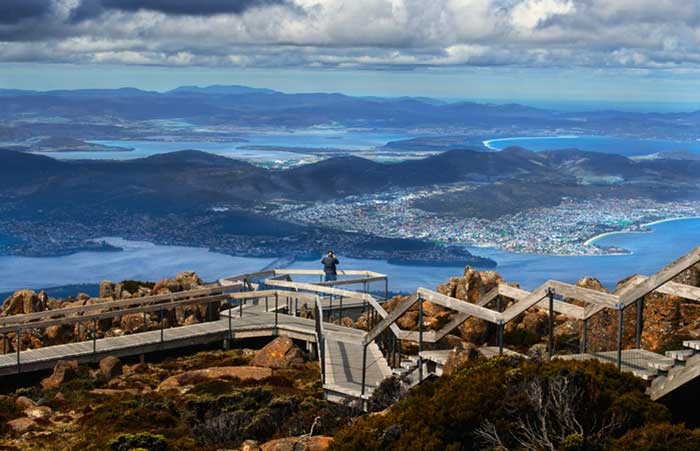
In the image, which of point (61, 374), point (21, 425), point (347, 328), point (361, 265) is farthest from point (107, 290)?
point (361, 265)

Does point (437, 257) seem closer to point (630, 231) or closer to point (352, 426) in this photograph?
point (630, 231)

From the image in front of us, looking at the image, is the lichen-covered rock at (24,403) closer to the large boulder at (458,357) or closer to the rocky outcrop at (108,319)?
the rocky outcrop at (108,319)

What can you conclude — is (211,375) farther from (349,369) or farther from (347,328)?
(347,328)

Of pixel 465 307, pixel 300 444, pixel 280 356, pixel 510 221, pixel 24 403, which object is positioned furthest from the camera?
pixel 510 221

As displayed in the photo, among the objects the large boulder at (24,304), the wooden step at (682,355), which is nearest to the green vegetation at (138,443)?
the wooden step at (682,355)

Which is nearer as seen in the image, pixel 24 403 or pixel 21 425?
pixel 21 425

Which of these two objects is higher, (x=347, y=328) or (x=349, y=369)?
(x=349, y=369)

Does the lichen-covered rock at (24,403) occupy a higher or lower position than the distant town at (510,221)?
higher
